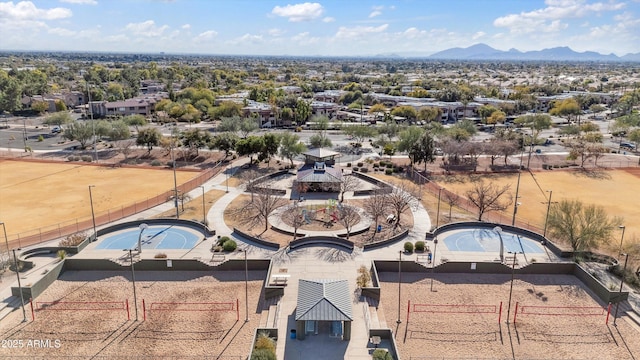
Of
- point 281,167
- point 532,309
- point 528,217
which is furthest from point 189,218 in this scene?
point 528,217

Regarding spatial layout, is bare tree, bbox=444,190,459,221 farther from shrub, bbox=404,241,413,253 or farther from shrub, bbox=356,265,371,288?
shrub, bbox=356,265,371,288

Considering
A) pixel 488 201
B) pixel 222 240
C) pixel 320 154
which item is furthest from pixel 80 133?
pixel 488 201

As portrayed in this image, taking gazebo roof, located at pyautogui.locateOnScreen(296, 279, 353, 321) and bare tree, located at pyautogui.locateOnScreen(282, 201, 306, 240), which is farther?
bare tree, located at pyautogui.locateOnScreen(282, 201, 306, 240)

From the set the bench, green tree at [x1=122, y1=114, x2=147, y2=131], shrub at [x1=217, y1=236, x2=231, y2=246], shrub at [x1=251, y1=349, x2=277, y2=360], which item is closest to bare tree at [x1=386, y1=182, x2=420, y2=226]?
the bench

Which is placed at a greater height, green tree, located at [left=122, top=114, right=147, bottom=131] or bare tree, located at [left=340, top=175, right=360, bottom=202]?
green tree, located at [left=122, top=114, right=147, bottom=131]

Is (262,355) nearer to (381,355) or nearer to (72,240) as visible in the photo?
(381,355)

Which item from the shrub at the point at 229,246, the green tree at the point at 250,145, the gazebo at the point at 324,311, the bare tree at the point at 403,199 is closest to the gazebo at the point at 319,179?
the bare tree at the point at 403,199

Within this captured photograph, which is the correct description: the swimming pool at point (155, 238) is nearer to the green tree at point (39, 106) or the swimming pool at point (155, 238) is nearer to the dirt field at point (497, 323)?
the dirt field at point (497, 323)
